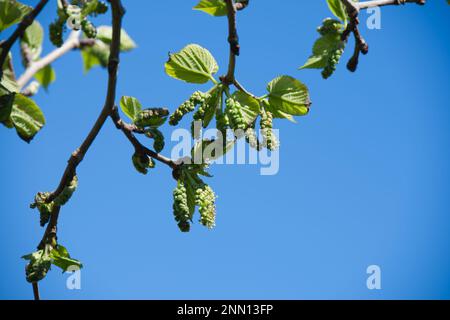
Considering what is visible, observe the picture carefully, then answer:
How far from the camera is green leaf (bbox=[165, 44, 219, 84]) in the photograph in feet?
6.80

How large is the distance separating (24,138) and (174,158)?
54 cm

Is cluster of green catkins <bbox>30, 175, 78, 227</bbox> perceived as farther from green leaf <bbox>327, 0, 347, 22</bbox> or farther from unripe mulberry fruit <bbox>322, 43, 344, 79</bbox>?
green leaf <bbox>327, 0, 347, 22</bbox>

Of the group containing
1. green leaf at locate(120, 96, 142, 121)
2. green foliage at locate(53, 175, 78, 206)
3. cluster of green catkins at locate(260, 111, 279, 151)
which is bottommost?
green foliage at locate(53, 175, 78, 206)

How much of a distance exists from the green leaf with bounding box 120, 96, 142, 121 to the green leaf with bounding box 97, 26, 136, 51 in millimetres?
210

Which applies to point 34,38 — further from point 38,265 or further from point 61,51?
point 38,265

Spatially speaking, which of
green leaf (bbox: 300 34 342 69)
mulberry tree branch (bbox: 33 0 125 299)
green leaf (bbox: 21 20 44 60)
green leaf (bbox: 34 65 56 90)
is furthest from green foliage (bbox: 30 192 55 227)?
green leaf (bbox: 300 34 342 69)

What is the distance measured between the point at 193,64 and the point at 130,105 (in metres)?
0.30

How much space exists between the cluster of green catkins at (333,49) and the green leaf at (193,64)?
15.9 inches

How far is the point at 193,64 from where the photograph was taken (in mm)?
2078

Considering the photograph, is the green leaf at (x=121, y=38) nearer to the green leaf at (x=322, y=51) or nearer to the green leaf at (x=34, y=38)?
the green leaf at (x=34, y=38)

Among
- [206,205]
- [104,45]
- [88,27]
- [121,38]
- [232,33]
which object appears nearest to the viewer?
[232,33]

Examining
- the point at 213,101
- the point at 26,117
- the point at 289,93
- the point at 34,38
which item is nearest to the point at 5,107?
the point at 26,117
